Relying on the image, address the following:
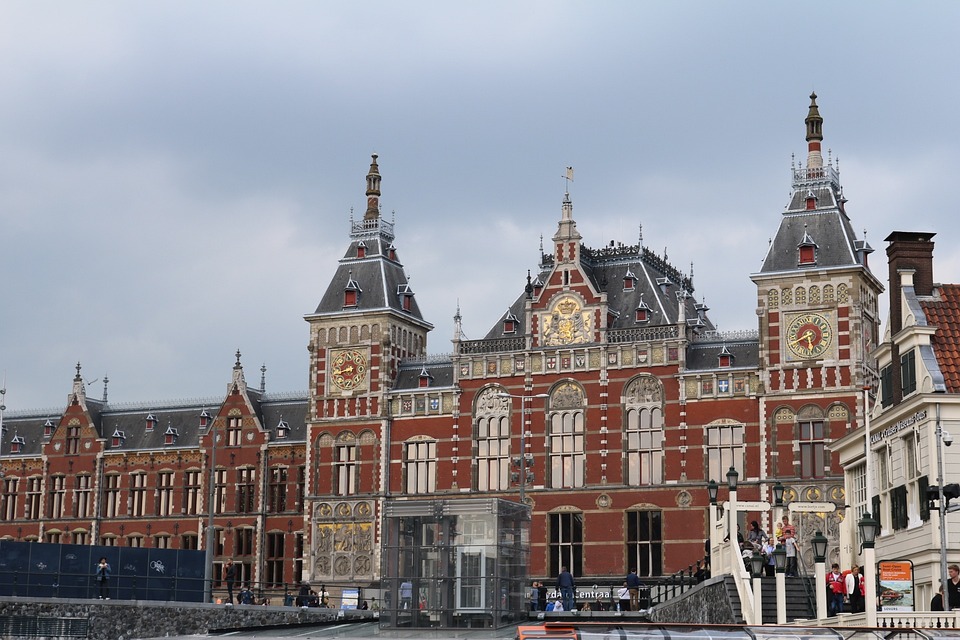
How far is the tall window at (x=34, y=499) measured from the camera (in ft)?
247

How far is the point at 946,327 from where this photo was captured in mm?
35594

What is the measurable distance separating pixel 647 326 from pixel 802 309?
6440mm

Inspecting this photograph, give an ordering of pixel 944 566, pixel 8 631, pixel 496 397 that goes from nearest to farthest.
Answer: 1. pixel 944 566
2. pixel 8 631
3. pixel 496 397

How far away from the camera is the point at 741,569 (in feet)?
109

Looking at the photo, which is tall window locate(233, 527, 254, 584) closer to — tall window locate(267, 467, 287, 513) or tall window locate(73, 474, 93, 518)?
tall window locate(267, 467, 287, 513)

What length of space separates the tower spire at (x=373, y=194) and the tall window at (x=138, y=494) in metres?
17.4

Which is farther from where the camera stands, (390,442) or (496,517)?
(390,442)

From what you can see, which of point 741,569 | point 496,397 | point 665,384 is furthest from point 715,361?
point 741,569

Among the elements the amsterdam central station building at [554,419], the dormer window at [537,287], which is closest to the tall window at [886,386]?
the amsterdam central station building at [554,419]

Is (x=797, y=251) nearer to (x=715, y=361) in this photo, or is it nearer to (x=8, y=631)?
(x=715, y=361)

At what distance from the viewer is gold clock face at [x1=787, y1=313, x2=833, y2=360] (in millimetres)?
56562

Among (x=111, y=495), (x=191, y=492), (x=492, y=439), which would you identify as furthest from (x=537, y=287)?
(x=111, y=495)

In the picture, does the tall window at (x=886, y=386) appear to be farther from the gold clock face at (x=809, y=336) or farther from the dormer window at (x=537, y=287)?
the dormer window at (x=537, y=287)

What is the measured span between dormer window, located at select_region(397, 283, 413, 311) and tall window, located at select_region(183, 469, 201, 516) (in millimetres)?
13820
